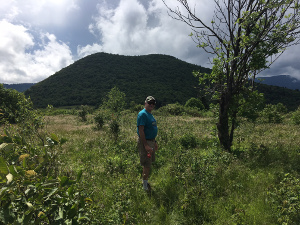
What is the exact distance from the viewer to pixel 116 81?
358 ft

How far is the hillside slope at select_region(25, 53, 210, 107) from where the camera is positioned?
297ft

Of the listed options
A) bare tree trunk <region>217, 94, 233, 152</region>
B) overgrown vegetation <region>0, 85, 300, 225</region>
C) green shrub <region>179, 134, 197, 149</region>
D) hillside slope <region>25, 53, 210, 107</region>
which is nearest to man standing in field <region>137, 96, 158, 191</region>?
overgrown vegetation <region>0, 85, 300, 225</region>

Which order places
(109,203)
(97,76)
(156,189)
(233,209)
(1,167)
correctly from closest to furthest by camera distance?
(1,167), (233,209), (109,203), (156,189), (97,76)

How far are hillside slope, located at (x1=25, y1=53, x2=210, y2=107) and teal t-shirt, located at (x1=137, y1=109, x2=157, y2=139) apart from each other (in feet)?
234

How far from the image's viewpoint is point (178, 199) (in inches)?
150

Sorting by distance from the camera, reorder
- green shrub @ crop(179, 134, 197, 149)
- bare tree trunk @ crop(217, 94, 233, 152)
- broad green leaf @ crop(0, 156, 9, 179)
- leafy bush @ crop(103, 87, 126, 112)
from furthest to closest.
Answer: leafy bush @ crop(103, 87, 126, 112) → green shrub @ crop(179, 134, 197, 149) → bare tree trunk @ crop(217, 94, 233, 152) → broad green leaf @ crop(0, 156, 9, 179)

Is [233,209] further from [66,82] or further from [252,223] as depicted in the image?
[66,82]

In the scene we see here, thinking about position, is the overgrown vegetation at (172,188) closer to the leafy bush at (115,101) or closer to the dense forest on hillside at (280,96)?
the leafy bush at (115,101)

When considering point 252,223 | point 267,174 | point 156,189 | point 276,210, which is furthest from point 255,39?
point 156,189

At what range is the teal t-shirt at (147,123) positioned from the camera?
4.14 metres

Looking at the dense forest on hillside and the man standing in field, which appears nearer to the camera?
the man standing in field

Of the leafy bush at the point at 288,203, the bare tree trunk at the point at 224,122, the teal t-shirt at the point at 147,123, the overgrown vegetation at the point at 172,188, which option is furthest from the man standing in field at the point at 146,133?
the bare tree trunk at the point at 224,122

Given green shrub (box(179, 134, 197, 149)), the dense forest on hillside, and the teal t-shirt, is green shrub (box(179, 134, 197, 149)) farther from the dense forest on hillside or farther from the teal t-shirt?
the dense forest on hillside

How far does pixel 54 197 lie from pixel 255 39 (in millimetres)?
6392
